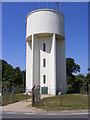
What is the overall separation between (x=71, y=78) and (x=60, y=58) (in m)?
27.1

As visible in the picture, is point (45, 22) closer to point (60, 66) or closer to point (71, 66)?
point (60, 66)

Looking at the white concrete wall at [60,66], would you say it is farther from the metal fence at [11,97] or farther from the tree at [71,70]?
the tree at [71,70]

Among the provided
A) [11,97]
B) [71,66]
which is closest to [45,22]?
[11,97]

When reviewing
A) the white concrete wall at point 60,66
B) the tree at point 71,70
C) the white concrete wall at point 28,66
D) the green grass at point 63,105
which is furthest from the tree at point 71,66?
the green grass at point 63,105

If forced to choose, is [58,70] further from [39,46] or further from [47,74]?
[39,46]

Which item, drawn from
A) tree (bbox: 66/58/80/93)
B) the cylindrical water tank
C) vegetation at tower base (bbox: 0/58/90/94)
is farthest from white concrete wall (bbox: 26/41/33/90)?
tree (bbox: 66/58/80/93)

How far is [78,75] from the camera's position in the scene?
76.4 m

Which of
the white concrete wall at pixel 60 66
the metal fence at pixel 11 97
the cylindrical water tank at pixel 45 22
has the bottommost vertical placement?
the metal fence at pixel 11 97

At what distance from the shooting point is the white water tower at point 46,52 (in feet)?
121

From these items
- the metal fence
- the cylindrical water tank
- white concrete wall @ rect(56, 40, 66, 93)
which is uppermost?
the cylindrical water tank

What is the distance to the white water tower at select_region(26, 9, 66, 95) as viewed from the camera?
121 feet

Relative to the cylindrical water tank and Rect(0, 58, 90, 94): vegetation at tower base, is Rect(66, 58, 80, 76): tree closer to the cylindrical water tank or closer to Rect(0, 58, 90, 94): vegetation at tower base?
Rect(0, 58, 90, 94): vegetation at tower base

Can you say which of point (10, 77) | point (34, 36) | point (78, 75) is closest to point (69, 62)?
point (78, 75)

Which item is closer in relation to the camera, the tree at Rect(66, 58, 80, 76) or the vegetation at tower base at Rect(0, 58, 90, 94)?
the vegetation at tower base at Rect(0, 58, 90, 94)
